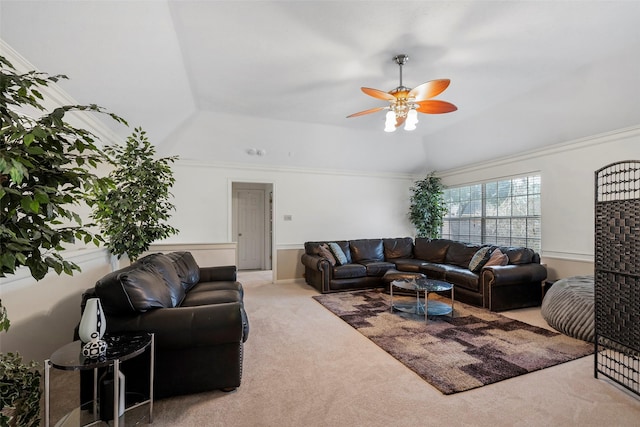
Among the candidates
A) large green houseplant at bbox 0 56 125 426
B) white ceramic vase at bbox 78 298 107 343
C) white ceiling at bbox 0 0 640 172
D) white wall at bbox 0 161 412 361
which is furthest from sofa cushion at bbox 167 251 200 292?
large green houseplant at bbox 0 56 125 426

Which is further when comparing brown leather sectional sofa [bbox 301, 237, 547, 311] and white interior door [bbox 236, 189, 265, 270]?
white interior door [bbox 236, 189, 265, 270]

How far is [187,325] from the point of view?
6.79ft

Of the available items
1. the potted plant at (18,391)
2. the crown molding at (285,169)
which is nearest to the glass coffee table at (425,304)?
the crown molding at (285,169)

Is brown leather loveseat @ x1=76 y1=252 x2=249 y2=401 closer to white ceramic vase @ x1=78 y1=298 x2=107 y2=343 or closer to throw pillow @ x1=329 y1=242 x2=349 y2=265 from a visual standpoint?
white ceramic vase @ x1=78 y1=298 x2=107 y2=343

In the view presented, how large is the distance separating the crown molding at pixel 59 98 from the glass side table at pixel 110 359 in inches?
44.5

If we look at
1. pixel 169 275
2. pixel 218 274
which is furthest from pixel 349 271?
pixel 169 275

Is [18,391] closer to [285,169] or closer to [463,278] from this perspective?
[463,278]

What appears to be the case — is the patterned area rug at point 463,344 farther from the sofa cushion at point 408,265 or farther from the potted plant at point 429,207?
the potted plant at point 429,207

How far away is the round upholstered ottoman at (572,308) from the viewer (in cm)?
304

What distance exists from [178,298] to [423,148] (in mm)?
5434

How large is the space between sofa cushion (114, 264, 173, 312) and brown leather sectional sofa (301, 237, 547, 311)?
9.78 feet

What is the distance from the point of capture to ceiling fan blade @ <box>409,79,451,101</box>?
2573 millimetres

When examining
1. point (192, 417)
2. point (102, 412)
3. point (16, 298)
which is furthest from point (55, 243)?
point (16, 298)

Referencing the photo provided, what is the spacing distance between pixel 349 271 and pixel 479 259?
2054 mm
